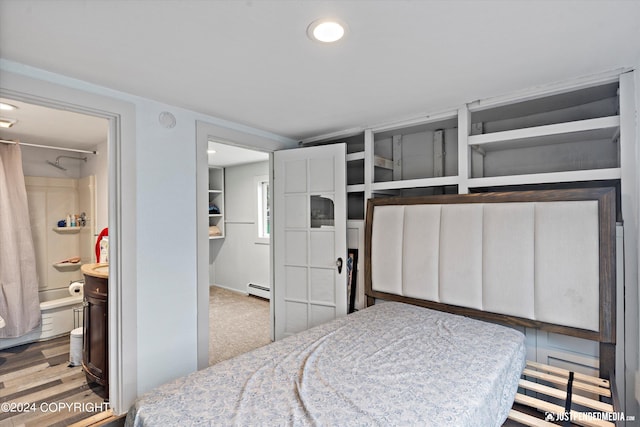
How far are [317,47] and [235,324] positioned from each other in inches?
140

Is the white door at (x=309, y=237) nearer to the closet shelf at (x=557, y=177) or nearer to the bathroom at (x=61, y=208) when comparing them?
the closet shelf at (x=557, y=177)

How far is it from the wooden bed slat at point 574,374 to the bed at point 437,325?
0.09m

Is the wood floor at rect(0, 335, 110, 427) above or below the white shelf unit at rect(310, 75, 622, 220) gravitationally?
below

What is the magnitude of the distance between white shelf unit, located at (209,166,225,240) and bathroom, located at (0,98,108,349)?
7.01 feet

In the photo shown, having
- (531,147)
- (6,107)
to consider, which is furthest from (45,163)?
(531,147)

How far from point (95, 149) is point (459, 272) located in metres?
4.40

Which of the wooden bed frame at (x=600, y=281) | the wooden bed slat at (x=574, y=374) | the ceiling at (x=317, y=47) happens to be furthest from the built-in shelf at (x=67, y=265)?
the wooden bed slat at (x=574, y=374)

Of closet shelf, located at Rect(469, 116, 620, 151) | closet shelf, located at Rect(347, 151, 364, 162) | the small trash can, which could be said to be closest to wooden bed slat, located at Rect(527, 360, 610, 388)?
closet shelf, located at Rect(469, 116, 620, 151)

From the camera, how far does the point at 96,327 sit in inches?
99.0

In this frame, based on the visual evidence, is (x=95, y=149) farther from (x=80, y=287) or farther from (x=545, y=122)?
(x=545, y=122)

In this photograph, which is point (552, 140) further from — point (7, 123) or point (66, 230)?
point (66, 230)

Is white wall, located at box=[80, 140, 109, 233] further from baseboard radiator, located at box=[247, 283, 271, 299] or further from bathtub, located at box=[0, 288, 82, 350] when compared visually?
baseboard radiator, located at box=[247, 283, 271, 299]

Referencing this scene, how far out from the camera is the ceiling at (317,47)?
1.29 meters

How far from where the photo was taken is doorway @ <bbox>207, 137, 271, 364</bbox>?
468 centimetres
